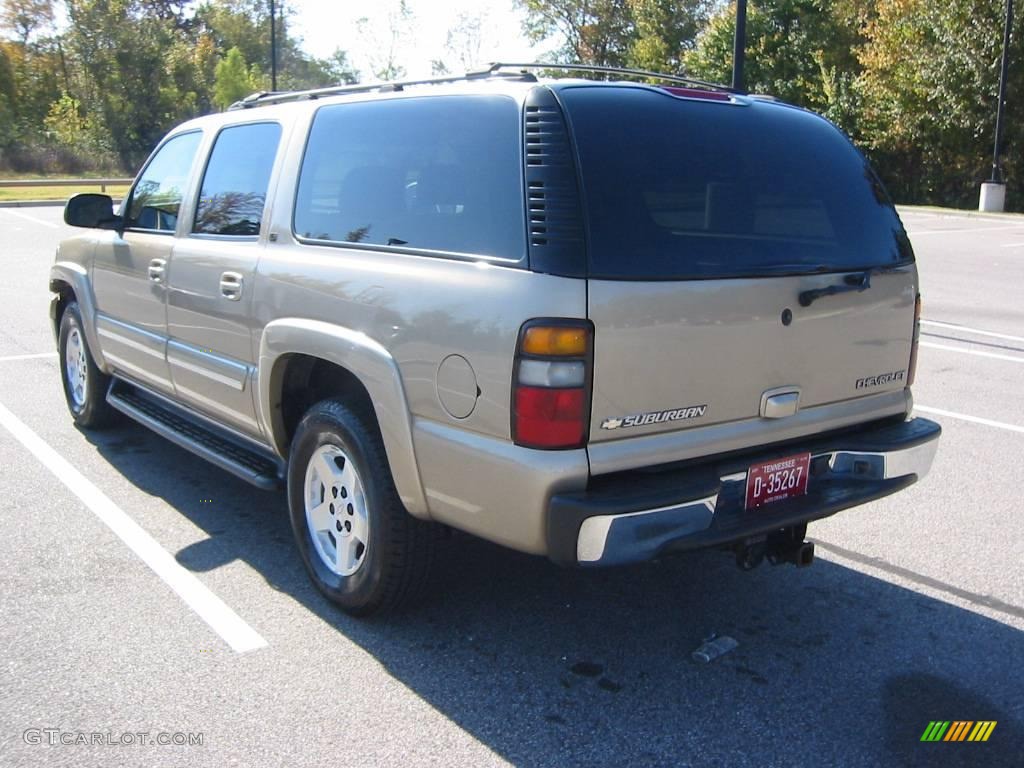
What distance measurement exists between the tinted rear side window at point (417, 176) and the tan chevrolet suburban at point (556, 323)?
→ 1 centimetres

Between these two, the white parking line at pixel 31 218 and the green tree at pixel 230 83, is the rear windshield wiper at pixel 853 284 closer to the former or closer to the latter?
the white parking line at pixel 31 218

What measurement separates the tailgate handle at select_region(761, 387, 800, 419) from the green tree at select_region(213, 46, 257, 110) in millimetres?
53597

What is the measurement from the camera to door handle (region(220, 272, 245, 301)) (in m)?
4.27

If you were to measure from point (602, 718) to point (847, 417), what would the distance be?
4.75ft

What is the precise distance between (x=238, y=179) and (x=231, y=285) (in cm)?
58

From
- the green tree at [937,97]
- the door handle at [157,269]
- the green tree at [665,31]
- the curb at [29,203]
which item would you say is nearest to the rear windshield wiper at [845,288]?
the door handle at [157,269]

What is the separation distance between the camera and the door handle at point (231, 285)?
14.0 feet

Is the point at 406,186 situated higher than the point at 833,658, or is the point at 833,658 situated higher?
the point at 406,186

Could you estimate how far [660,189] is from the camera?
3330 mm

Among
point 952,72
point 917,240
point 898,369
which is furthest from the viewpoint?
point 952,72

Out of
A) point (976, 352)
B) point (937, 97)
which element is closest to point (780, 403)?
point (976, 352)

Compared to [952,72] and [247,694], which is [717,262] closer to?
[247,694]

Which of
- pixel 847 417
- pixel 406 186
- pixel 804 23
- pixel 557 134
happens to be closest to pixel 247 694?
pixel 406 186

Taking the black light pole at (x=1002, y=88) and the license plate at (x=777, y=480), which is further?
the black light pole at (x=1002, y=88)
